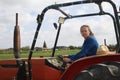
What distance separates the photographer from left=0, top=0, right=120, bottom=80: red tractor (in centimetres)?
439

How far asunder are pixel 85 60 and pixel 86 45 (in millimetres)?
888

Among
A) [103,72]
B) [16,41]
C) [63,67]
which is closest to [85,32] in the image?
[63,67]

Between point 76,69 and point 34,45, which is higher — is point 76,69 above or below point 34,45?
below

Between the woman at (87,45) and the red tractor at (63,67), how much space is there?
13.6 inches

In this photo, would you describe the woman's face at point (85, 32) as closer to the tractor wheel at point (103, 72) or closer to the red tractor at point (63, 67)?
the red tractor at point (63, 67)

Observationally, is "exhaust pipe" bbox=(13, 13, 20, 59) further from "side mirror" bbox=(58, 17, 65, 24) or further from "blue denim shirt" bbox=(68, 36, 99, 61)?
"blue denim shirt" bbox=(68, 36, 99, 61)

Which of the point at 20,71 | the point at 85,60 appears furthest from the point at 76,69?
the point at 20,71

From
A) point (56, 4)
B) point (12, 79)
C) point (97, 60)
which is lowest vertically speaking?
point (12, 79)

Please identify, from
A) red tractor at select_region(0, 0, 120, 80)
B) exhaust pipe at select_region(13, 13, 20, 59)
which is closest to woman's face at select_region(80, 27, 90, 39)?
red tractor at select_region(0, 0, 120, 80)

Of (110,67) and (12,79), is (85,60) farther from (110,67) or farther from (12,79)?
(12,79)

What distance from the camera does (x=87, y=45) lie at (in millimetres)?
5516

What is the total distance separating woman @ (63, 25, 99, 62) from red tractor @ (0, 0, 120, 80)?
0.34 m

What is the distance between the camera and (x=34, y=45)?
17.8 feet

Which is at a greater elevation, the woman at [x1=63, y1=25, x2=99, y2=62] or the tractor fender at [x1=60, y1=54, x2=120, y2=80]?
the woman at [x1=63, y1=25, x2=99, y2=62]
